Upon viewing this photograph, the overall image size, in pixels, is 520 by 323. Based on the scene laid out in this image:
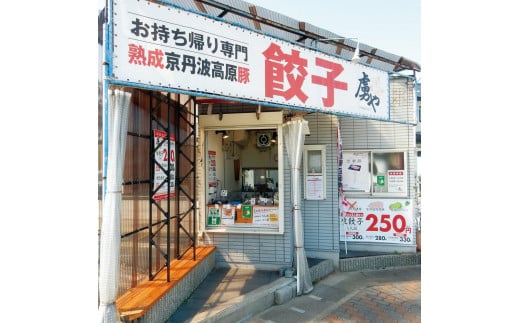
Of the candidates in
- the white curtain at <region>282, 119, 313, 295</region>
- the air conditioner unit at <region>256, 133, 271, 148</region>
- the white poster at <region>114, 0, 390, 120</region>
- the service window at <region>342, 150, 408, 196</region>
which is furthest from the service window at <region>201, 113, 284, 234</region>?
the service window at <region>342, 150, 408, 196</region>

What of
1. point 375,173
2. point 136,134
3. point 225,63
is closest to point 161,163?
point 136,134

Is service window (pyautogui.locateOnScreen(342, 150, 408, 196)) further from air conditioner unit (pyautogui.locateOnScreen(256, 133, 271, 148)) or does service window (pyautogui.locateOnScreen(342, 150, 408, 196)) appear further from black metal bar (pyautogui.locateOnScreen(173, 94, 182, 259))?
black metal bar (pyautogui.locateOnScreen(173, 94, 182, 259))

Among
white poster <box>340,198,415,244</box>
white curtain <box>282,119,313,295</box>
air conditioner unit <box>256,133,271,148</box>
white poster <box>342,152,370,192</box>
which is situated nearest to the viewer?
white curtain <box>282,119,313,295</box>

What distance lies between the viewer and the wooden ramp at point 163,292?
4328 millimetres

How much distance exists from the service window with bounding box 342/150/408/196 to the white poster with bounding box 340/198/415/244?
30 centimetres

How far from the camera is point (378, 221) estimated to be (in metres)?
8.48

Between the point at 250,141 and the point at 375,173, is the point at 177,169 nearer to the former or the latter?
the point at 250,141

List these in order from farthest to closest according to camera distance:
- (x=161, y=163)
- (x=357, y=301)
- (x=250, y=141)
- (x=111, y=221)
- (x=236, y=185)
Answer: (x=250, y=141) → (x=236, y=185) → (x=357, y=301) → (x=161, y=163) → (x=111, y=221)

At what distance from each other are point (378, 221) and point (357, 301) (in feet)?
9.58

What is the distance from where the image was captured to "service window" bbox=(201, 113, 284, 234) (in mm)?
7309

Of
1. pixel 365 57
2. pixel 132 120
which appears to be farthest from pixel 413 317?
pixel 365 57

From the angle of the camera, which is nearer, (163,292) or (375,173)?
(163,292)

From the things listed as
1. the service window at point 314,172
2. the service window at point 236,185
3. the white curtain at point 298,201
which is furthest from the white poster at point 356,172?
the white curtain at point 298,201

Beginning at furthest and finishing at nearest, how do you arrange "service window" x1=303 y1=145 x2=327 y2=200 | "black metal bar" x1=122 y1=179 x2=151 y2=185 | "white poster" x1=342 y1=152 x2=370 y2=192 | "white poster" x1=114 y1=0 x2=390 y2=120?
"white poster" x1=342 y1=152 x2=370 y2=192 → "service window" x1=303 y1=145 x2=327 y2=200 → "black metal bar" x1=122 y1=179 x2=151 y2=185 → "white poster" x1=114 y1=0 x2=390 y2=120
